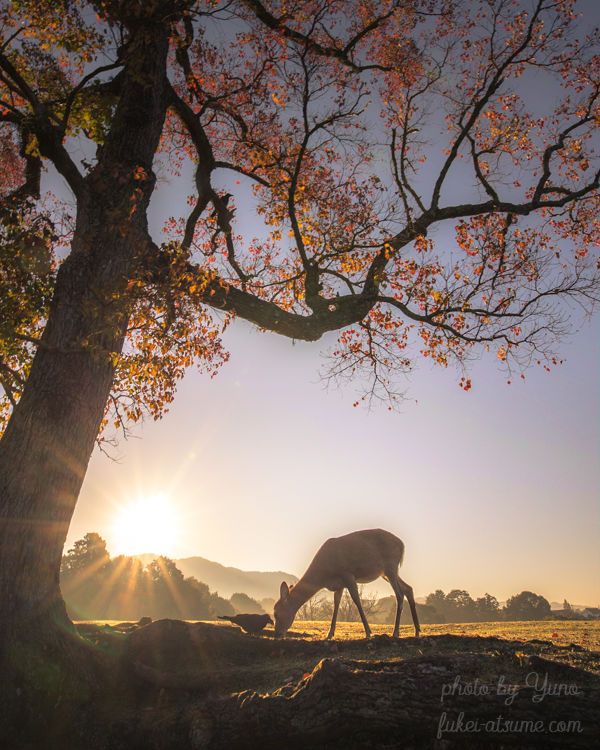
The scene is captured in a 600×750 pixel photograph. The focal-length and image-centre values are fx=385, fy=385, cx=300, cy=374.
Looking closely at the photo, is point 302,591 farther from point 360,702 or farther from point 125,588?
point 125,588

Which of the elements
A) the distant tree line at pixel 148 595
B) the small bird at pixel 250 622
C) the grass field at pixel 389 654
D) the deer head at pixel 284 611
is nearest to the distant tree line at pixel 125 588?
the distant tree line at pixel 148 595

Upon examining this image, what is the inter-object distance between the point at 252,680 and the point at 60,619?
3040 mm

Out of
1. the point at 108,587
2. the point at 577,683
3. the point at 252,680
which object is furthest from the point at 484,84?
the point at 108,587

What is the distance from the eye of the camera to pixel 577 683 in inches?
158

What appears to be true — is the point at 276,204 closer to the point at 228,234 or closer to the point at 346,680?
the point at 228,234

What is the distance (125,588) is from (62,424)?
3365 cm

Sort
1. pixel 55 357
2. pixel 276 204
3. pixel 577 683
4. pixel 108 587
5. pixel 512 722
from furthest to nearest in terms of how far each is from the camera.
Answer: pixel 108 587, pixel 276 204, pixel 55 357, pixel 577 683, pixel 512 722

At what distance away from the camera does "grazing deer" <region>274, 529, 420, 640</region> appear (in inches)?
368

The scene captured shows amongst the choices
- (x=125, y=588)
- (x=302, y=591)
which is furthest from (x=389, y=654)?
(x=125, y=588)

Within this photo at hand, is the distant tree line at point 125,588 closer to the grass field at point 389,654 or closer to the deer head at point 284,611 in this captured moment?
the deer head at point 284,611

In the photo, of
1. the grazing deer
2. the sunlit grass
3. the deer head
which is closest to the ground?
the sunlit grass

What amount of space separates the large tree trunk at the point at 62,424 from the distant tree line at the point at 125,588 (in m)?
29.8

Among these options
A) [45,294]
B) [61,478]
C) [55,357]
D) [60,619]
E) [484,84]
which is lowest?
[60,619]

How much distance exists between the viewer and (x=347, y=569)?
9.55 metres
